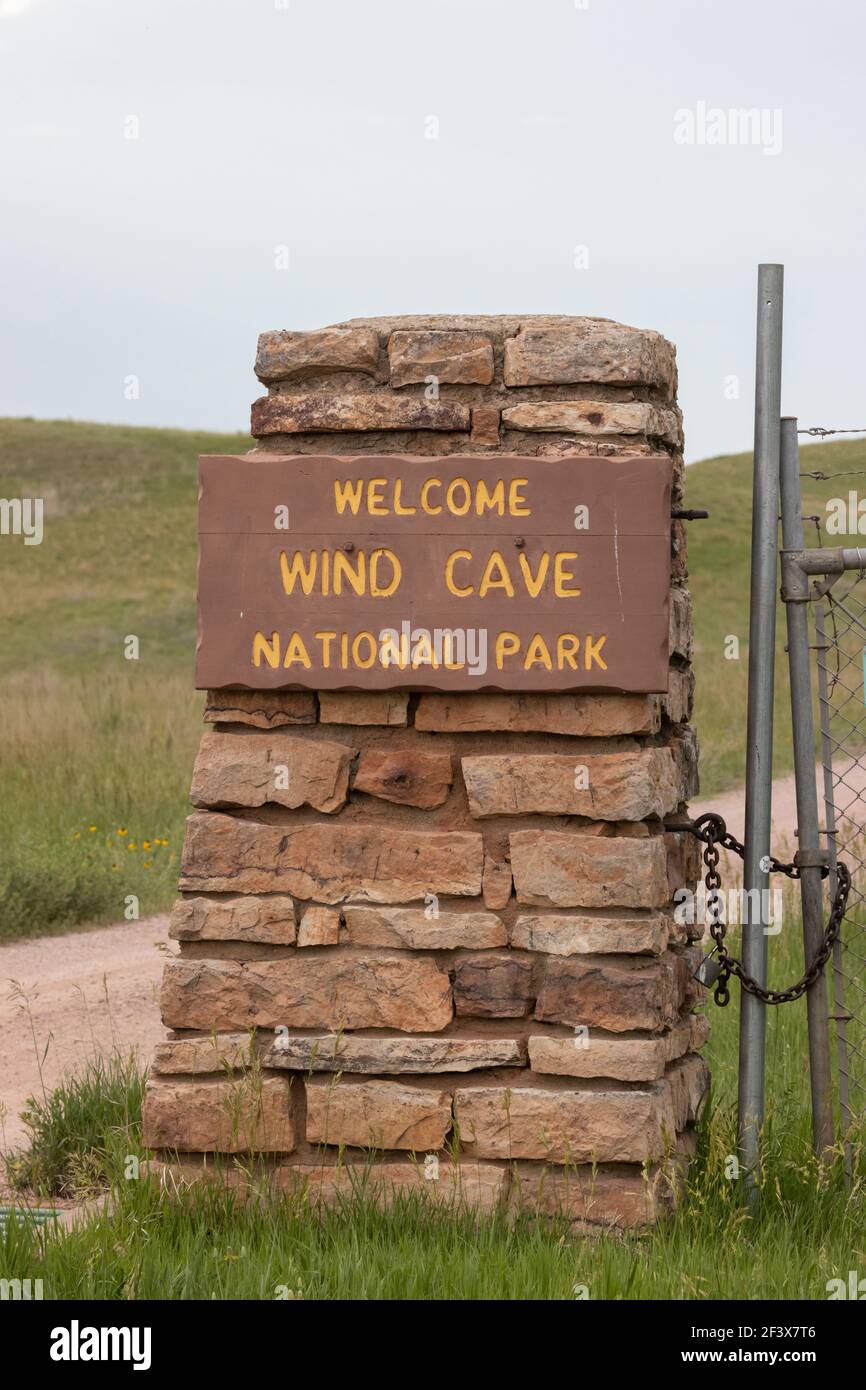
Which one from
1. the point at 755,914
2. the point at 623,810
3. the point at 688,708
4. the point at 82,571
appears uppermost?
the point at 82,571

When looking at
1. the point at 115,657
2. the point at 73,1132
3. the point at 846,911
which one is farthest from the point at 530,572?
the point at 115,657

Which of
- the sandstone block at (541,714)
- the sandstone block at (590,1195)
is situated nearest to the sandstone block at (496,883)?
the sandstone block at (541,714)

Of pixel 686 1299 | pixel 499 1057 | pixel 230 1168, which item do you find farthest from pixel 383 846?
pixel 686 1299

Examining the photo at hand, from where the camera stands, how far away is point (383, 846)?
4074 mm

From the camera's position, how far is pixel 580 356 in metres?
4.05

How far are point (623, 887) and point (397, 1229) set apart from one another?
3.36 ft

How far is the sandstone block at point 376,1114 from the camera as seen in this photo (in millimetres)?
3998

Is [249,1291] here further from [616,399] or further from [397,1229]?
[616,399]

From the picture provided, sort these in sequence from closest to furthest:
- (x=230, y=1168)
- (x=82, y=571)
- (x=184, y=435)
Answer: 1. (x=230, y=1168)
2. (x=82, y=571)
3. (x=184, y=435)

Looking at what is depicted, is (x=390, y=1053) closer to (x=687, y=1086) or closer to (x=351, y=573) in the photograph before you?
(x=687, y=1086)

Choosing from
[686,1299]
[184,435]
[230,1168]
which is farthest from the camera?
[184,435]

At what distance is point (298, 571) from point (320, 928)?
95 centimetres

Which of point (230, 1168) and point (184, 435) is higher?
point (184, 435)

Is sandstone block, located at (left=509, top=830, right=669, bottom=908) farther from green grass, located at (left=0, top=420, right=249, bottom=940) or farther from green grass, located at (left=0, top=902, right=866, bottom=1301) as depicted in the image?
green grass, located at (left=0, top=420, right=249, bottom=940)
